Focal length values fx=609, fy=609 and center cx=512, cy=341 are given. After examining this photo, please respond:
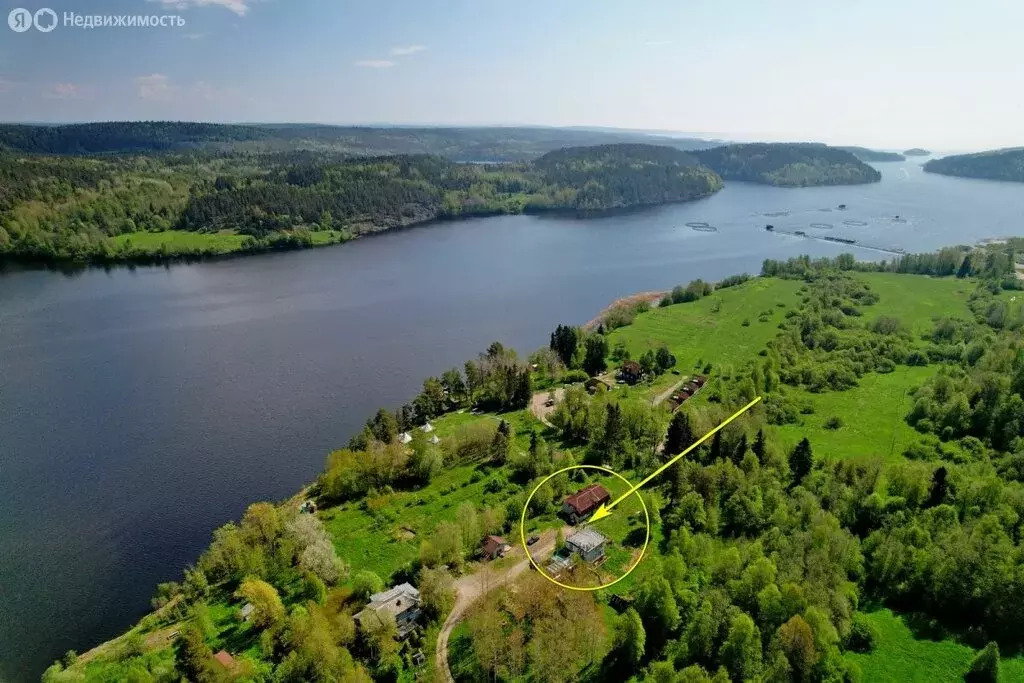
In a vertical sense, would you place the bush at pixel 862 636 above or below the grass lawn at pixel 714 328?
below

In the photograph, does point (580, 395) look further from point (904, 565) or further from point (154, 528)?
point (154, 528)

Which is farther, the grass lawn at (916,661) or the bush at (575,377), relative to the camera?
the bush at (575,377)

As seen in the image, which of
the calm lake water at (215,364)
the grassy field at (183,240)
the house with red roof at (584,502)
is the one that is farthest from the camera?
the grassy field at (183,240)

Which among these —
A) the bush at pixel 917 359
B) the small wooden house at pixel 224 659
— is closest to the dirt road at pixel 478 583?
the small wooden house at pixel 224 659

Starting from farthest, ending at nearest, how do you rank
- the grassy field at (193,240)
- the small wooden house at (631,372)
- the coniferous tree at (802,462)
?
the grassy field at (193,240) < the small wooden house at (631,372) < the coniferous tree at (802,462)

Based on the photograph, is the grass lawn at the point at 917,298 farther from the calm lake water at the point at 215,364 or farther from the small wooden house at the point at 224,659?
the small wooden house at the point at 224,659

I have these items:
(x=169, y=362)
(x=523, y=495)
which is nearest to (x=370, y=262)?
(x=169, y=362)

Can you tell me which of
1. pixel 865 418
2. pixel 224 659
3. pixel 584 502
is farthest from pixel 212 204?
pixel 865 418
